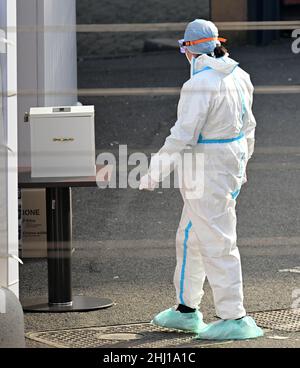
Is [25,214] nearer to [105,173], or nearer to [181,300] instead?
[105,173]

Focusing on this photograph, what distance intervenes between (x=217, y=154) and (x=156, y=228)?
2.26 metres

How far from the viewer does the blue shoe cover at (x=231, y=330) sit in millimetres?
5285

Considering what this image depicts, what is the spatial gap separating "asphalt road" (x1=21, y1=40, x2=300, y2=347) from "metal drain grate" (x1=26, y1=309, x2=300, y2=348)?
0.42 ft

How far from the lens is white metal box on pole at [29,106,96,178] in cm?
578

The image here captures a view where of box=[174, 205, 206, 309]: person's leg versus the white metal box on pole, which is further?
the white metal box on pole

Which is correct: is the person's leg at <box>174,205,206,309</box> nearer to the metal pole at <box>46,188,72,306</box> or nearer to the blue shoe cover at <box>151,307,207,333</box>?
the blue shoe cover at <box>151,307,207,333</box>

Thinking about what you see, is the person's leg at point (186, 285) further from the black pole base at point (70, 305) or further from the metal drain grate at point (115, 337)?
the black pole base at point (70, 305)

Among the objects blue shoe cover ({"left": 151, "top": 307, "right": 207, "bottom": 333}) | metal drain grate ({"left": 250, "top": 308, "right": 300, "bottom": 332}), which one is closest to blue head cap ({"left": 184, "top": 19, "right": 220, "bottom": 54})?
blue shoe cover ({"left": 151, "top": 307, "right": 207, "bottom": 333})

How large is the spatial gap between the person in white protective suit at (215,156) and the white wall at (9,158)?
64cm

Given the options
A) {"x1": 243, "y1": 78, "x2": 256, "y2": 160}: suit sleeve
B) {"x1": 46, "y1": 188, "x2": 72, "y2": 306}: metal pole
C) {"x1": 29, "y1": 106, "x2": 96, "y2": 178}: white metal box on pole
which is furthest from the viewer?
{"x1": 46, "y1": 188, "x2": 72, "y2": 306}: metal pole
